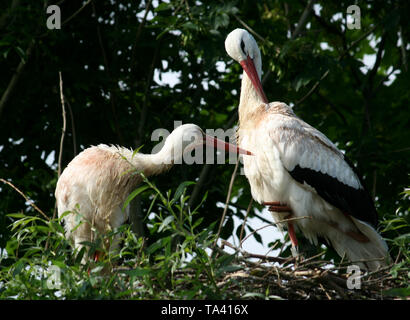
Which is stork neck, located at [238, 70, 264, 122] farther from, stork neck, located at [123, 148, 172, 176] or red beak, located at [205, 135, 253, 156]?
stork neck, located at [123, 148, 172, 176]

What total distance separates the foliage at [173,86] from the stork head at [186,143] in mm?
948

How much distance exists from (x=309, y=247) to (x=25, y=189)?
7.80 ft

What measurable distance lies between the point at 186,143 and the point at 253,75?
30.0 inches

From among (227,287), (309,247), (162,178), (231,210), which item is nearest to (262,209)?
(231,210)

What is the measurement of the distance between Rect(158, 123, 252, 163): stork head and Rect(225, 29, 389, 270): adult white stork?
0.53 ft

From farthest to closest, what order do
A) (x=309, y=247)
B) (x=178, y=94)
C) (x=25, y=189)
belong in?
(x=178, y=94), (x=25, y=189), (x=309, y=247)

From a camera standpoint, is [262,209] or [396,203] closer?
[396,203]

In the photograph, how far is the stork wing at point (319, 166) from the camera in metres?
4.87

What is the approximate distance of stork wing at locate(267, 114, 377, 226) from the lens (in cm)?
487

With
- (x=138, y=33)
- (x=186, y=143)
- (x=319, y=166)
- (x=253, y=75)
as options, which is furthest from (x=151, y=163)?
(x=138, y=33)

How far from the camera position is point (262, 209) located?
7.01m

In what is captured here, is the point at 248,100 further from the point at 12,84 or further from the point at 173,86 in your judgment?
the point at 12,84

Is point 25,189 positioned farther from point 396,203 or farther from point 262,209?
point 396,203

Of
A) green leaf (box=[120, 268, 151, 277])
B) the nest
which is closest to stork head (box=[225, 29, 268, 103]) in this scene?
the nest
